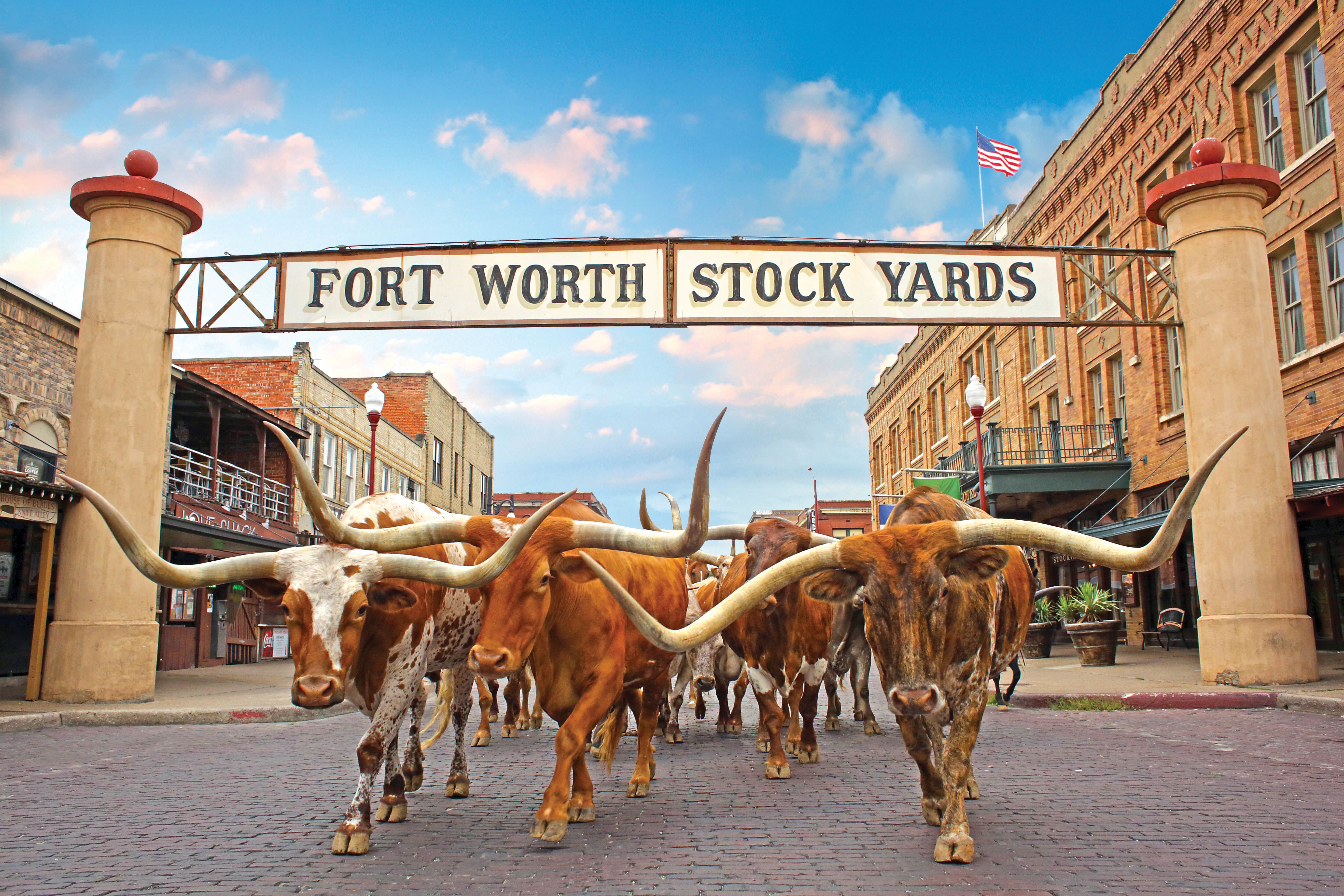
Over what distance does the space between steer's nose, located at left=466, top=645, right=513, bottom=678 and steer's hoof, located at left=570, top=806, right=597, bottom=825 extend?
1.28m

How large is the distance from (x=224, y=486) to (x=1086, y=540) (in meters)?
23.8

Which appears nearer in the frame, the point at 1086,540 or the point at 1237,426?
the point at 1086,540

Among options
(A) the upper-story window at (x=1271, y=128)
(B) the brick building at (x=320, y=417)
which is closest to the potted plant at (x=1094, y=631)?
(A) the upper-story window at (x=1271, y=128)

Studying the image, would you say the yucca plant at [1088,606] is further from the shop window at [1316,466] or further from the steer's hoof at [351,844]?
the steer's hoof at [351,844]

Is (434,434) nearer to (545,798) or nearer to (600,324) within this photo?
(600,324)

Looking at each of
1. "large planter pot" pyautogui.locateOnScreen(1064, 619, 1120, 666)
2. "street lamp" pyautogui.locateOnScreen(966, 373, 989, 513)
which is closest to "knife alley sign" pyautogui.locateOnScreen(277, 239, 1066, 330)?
"street lamp" pyautogui.locateOnScreen(966, 373, 989, 513)

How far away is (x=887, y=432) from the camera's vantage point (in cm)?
4747

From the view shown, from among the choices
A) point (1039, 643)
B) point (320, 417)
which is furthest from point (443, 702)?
point (320, 417)

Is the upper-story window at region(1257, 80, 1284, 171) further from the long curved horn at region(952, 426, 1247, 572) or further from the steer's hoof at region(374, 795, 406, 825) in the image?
the steer's hoof at region(374, 795, 406, 825)

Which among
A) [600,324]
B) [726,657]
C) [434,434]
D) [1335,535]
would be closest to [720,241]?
[600,324]

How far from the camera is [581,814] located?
5.51 m

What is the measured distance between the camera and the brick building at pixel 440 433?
140 feet

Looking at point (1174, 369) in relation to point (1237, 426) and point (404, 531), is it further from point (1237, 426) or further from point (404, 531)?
point (404, 531)

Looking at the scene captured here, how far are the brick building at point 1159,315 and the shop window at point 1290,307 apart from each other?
1.0 inches
